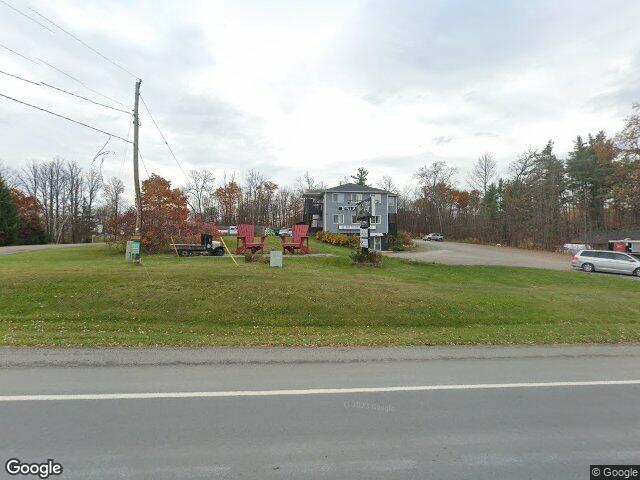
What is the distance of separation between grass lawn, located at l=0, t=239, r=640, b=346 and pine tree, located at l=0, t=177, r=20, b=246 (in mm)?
46506

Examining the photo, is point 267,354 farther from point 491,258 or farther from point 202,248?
point 491,258

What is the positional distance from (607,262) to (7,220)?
65931 mm

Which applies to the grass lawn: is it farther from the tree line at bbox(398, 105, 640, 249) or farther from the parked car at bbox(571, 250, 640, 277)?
the tree line at bbox(398, 105, 640, 249)

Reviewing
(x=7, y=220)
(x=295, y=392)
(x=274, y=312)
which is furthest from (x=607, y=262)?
(x=7, y=220)

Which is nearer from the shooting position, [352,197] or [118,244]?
[118,244]

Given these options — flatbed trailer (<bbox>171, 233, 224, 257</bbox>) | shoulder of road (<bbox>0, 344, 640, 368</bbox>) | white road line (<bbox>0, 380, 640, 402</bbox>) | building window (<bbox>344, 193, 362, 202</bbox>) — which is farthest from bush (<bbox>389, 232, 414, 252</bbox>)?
white road line (<bbox>0, 380, 640, 402</bbox>)

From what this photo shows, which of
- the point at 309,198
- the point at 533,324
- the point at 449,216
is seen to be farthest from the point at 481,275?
the point at 449,216

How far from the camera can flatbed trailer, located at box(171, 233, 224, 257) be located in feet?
77.3

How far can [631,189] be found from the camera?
38.2m

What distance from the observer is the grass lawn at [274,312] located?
7816 millimetres

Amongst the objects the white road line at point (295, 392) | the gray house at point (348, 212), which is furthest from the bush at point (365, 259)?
the gray house at point (348, 212)

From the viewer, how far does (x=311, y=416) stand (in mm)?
3990

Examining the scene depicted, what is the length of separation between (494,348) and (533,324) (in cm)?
372

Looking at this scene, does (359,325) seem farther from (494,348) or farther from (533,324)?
(533,324)
